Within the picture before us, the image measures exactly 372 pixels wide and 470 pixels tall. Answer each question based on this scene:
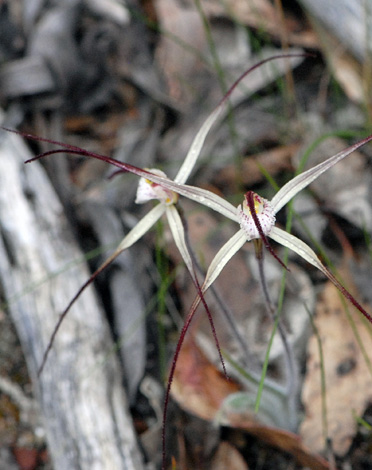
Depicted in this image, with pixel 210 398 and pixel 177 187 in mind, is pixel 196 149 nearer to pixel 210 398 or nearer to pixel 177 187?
pixel 177 187

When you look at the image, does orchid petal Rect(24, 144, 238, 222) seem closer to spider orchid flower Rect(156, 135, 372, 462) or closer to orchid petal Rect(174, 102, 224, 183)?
spider orchid flower Rect(156, 135, 372, 462)

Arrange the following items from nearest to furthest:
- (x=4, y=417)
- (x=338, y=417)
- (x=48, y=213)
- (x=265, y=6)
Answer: (x=338, y=417), (x=4, y=417), (x=48, y=213), (x=265, y=6)

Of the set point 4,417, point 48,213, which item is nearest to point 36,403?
point 4,417

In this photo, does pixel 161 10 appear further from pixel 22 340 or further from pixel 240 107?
pixel 22 340

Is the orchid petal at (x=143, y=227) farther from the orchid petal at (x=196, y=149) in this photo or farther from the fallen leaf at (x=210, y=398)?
the fallen leaf at (x=210, y=398)

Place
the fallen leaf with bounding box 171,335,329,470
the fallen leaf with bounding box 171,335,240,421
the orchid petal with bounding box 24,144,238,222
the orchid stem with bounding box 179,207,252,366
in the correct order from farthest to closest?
1. the fallen leaf with bounding box 171,335,240,421
2. the fallen leaf with bounding box 171,335,329,470
3. the orchid stem with bounding box 179,207,252,366
4. the orchid petal with bounding box 24,144,238,222

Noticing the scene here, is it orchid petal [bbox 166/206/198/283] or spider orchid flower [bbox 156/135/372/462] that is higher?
orchid petal [bbox 166/206/198/283]

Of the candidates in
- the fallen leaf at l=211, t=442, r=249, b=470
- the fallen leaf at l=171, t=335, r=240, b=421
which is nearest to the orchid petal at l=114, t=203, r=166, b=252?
the fallen leaf at l=171, t=335, r=240, b=421

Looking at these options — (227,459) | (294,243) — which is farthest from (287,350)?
(227,459)
